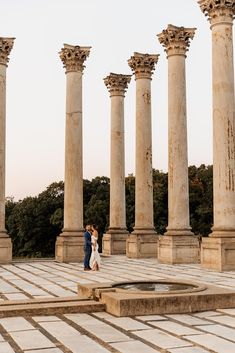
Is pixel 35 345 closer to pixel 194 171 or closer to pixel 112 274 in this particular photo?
pixel 112 274

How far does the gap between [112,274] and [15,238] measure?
13953 centimetres

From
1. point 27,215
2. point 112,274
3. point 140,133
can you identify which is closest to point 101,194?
point 27,215

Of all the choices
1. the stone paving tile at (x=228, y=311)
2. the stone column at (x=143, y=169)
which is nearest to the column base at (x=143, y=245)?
the stone column at (x=143, y=169)

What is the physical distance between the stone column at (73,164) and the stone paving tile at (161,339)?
53.9 meters

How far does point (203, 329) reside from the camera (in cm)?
2927

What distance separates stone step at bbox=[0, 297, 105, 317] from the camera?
33188 millimetres

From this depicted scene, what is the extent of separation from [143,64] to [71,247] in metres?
33.0

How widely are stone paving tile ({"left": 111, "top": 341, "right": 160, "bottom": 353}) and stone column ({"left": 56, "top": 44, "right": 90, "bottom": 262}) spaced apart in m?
56.2

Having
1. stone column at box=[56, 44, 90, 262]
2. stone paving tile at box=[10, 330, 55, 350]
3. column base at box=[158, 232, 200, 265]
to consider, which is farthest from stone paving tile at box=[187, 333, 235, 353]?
stone column at box=[56, 44, 90, 262]

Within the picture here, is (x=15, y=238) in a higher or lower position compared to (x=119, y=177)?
lower

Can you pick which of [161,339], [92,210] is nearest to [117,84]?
[92,210]

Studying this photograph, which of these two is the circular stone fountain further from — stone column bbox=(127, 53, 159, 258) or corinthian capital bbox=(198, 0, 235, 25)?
stone column bbox=(127, 53, 159, 258)

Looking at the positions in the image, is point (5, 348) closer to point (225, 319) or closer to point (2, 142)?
point (225, 319)

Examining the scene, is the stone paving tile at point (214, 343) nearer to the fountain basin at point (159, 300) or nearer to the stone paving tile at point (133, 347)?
the stone paving tile at point (133, 347)
